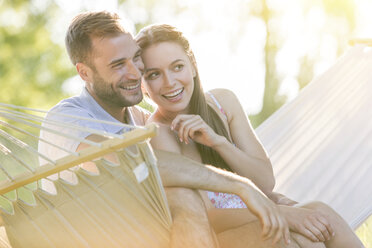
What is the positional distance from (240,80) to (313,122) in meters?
6.22

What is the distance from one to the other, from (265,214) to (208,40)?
850 cm

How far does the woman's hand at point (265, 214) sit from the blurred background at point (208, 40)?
8.06m

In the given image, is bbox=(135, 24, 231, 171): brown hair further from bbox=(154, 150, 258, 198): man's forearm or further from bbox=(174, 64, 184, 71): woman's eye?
bbox=(154, 150, 258, 198): man's forearm

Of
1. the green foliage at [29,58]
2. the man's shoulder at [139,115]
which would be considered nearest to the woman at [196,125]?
the man's shoulder at [139,115]

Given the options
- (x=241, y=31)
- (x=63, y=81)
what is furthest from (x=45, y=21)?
(x=241, y=31)

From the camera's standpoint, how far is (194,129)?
1.86 meters

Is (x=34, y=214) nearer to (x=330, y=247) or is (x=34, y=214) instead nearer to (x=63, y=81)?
(x=330, y=247)

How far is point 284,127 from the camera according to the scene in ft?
10.5

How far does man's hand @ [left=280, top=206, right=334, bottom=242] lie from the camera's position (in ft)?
5.65

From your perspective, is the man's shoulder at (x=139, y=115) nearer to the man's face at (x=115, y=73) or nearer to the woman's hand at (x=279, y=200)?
the man's face at (x=115, y=73)

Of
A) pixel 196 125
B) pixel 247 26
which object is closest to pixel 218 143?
pixel 196 125

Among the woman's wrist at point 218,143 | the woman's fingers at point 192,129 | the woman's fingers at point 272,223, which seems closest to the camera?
the woman's fingers at point 272,223

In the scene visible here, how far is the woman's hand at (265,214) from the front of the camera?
156 cm

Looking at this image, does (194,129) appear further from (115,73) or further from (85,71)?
(85,71)
